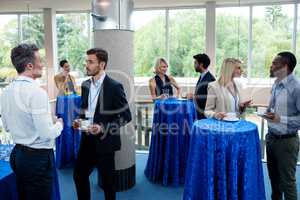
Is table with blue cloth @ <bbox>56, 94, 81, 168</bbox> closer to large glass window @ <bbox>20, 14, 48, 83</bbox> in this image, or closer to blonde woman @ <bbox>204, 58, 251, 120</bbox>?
blonde woman @ <bbox>204, 58, 251, 120</bbox>

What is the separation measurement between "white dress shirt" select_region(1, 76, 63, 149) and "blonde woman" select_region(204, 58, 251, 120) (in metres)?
1.44

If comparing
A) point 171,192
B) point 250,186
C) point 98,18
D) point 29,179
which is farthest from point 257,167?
point 98,18

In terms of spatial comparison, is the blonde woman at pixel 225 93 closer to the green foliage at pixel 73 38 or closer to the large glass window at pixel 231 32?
the large glass window at pixel 231 32

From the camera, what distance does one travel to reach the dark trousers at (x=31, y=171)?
5.80ft

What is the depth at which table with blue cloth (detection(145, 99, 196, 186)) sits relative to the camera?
3.46 m

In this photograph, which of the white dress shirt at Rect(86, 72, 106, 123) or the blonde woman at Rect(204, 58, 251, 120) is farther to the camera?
the blonde woman at Rect(204, 58, 251, 120)

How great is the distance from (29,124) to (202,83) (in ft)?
7.53

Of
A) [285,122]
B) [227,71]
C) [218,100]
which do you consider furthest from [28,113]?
[285,122]

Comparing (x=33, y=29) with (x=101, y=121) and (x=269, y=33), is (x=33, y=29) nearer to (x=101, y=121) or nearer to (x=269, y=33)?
(x=269, y=33)

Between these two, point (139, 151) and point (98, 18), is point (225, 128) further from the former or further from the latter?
point (139, 151)

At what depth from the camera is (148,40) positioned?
949 centimetres

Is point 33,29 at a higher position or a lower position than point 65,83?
higher

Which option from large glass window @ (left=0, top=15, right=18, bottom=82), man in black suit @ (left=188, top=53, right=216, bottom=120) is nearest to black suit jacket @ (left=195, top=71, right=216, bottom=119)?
man in black suit @ (left=188, top=53, right=216, bottom=120)

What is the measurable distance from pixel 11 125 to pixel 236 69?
1.88m
